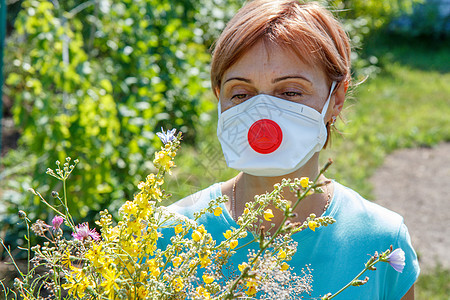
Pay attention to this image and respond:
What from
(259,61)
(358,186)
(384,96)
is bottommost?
(384,96)

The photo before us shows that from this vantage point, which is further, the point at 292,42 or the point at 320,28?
the point at 320,28

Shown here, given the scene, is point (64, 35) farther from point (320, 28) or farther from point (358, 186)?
point (358, 186)

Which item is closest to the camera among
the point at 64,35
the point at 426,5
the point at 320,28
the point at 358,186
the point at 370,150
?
the point at 320,28

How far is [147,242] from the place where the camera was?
0.85 metres

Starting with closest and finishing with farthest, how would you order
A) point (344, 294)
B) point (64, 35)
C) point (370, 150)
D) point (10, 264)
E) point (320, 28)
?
1. point (10, 264)
2. point (344, 294)
3. point (320, 28)
4. point (64, 35)
5. point (370, 150)

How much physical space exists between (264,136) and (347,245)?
39 centimetres

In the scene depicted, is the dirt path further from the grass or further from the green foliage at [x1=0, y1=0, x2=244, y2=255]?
the green foliage at [x1=0, y1=0, x2=244, y2=255]

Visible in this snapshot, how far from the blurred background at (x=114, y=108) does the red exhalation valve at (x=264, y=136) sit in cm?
23

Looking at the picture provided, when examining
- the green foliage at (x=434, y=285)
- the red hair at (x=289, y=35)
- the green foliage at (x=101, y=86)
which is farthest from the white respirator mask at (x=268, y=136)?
the green foliage at (x=434, y=285)

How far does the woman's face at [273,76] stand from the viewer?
4.76 feet

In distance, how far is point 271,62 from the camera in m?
1.45

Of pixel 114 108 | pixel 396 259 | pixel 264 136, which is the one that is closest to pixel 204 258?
pixel 396 259

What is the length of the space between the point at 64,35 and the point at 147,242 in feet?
7.97

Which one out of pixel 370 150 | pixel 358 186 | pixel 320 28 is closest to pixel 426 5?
pixel 370 150
